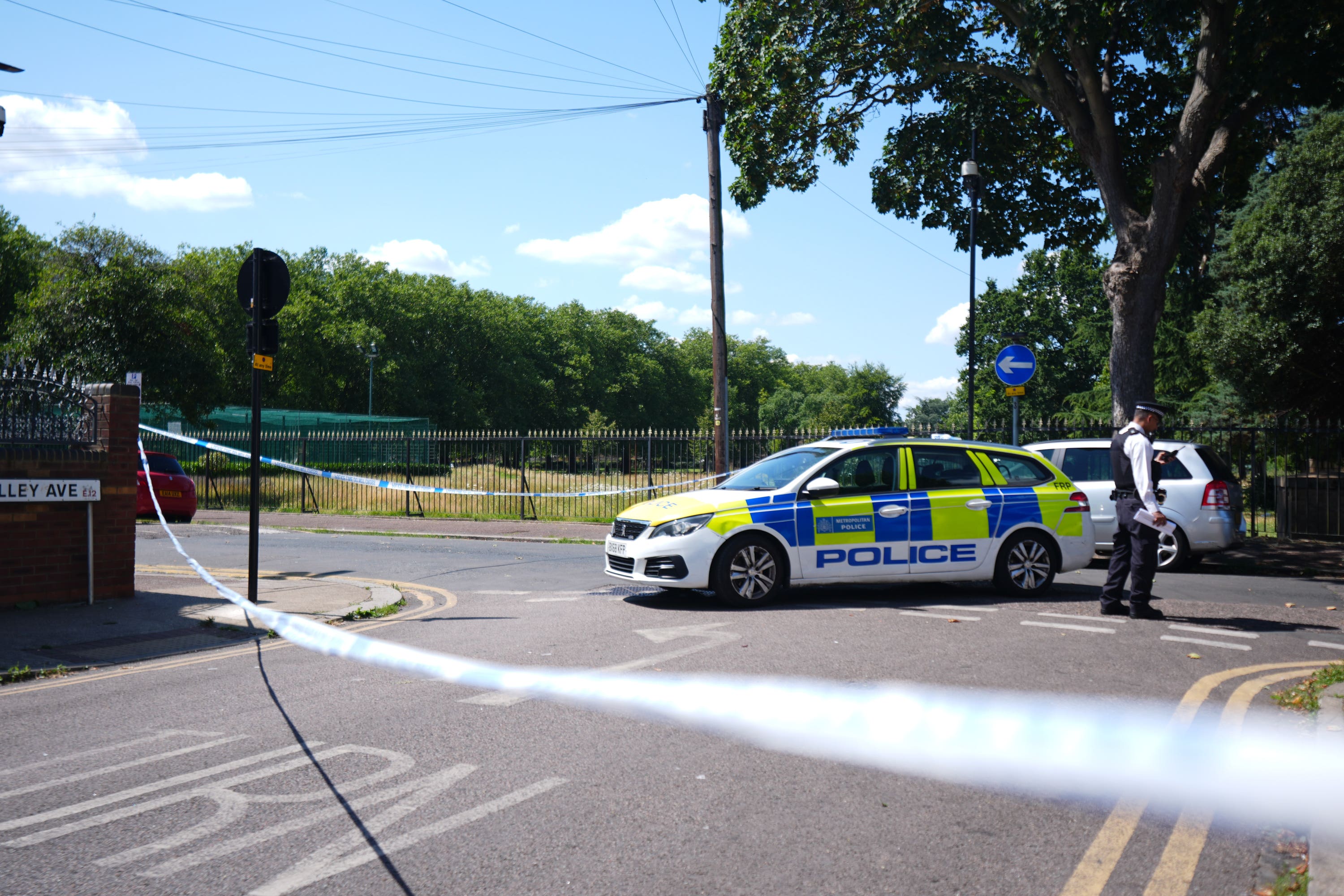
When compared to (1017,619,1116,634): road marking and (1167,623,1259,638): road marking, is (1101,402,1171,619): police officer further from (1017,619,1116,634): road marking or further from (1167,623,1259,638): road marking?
(1017,619,1116,634): road marking

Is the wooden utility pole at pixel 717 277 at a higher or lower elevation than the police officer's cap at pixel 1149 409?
higher

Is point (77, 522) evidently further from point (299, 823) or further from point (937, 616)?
point (937, 616)

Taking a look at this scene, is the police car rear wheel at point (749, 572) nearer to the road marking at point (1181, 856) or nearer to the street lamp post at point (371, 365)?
the road marking at point (1181, 856)

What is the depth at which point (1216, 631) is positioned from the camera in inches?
321

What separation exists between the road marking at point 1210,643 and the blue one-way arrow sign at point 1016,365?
7.91m

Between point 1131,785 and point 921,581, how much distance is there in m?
5.60

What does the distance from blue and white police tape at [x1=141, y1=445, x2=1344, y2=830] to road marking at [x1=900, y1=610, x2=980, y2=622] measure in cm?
274

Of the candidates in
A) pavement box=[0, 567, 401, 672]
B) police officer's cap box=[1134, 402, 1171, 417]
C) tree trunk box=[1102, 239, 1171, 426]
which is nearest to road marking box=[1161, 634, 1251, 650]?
police officer's cap box=[1134, 402, 1171, 417]

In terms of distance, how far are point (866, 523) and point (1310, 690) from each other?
13.6 ft

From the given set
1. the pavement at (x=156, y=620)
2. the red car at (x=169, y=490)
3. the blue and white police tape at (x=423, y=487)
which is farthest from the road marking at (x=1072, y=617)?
the red car at (x=169, y=490)

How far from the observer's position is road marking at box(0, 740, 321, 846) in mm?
3893

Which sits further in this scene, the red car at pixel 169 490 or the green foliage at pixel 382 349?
the green foliage at pixel 382 349

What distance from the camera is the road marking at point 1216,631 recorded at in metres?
7.97

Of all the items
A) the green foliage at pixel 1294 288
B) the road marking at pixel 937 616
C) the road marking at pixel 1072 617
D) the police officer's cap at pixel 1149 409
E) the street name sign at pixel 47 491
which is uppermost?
the green foliage at pixel 1294 288
